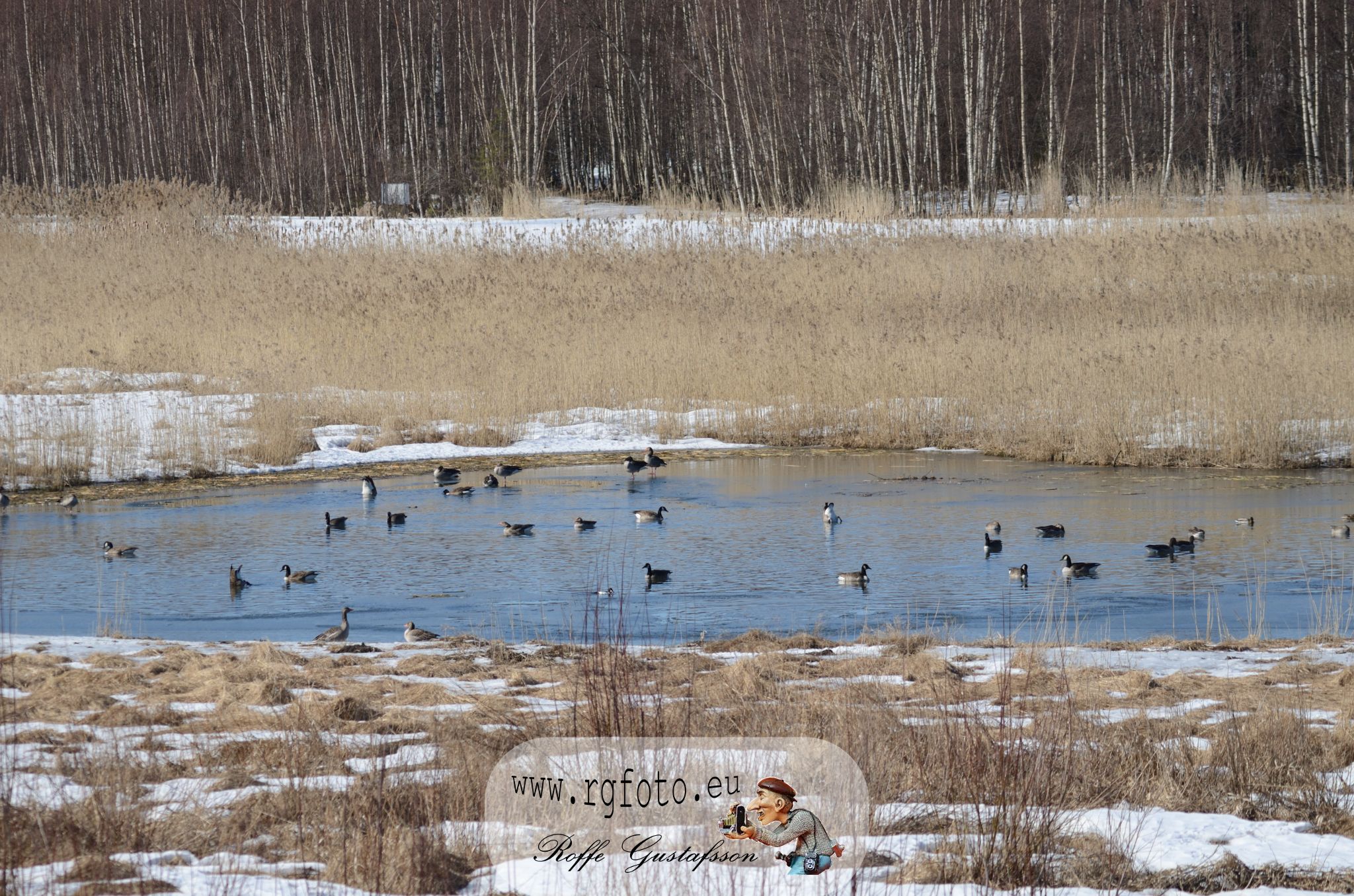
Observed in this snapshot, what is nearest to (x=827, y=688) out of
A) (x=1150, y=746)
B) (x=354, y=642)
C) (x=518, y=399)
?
(x=1150, y=746)

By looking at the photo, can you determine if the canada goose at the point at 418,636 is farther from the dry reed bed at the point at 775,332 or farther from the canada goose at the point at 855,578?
the dry reed bed at the point at 775,332

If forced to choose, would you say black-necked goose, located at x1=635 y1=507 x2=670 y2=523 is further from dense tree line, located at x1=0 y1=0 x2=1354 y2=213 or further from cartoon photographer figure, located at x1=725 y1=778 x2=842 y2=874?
dense tree line, located at x1=0 y1=0 x2=1354 y2=213

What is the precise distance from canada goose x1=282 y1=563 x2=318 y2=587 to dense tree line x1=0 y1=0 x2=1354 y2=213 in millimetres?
24564

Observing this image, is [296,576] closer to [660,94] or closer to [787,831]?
[787,831]

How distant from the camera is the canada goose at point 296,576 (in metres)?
10.8

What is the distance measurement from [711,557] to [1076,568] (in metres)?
3.13

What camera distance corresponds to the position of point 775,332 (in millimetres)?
21188

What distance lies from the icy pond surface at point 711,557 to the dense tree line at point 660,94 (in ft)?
64.2

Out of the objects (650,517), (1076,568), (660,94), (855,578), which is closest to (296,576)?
(650,517)

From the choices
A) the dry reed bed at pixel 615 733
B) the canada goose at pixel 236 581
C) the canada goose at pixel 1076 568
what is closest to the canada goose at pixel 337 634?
the dry reed bed at pixel 615 733

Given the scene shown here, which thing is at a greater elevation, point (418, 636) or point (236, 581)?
point (236, 581)

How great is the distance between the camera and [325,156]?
4347 cm

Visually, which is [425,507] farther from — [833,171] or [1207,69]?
[1207,69]

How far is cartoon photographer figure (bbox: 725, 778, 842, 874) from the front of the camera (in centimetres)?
396
